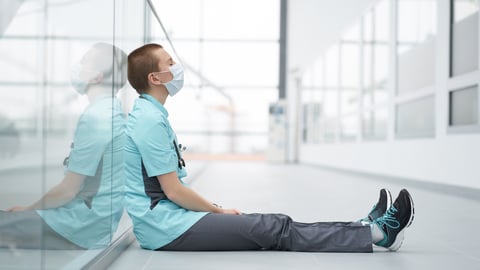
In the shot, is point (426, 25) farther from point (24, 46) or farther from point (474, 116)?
point (24, 46)

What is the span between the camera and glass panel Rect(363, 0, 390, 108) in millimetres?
7734

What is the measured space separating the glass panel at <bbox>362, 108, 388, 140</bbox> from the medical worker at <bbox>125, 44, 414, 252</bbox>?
5611 millimetres

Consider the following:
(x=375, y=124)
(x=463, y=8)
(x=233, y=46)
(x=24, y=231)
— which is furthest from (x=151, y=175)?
(x=233, y=46)

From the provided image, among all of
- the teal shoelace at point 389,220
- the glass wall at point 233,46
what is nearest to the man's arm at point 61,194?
the teal shoelace at point 389,220

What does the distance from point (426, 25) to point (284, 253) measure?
16.0 ft

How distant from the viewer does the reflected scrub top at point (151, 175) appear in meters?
2.03

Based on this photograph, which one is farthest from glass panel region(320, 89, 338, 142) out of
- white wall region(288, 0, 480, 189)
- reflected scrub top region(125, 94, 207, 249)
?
reflected scrub top region(125, 94, 207, 249)

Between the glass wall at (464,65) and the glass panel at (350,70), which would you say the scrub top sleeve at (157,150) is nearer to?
the glass wall at (464,65)

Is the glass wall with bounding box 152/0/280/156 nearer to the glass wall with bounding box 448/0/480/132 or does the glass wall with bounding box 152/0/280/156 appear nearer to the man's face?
the glass wall with bounding box 448/0/480/132

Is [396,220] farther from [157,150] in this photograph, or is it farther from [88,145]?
[88,145]

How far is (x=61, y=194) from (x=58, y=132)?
0.63 feet

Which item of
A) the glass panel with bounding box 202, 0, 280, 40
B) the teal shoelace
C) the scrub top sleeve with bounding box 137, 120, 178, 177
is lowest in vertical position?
the teal shoelace

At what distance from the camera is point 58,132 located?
4.35ft

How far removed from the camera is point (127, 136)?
7.07 ft
